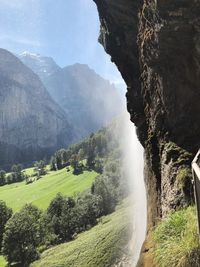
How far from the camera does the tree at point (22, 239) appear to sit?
3319 inches

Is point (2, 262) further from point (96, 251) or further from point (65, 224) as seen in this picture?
point (96, 251)

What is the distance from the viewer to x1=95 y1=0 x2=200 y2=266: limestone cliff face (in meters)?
19.3

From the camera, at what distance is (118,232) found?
69812 mm

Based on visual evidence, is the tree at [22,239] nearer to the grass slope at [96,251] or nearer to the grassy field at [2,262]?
the grassy field at [2,262]

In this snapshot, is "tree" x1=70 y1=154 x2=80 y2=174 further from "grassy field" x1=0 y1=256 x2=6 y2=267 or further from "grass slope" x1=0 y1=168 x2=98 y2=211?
"grassy field" x1=0 y1=256 x2=6 y2=267

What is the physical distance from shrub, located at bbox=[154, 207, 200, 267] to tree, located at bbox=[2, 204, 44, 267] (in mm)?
71989

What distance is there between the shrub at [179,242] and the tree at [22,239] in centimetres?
7199

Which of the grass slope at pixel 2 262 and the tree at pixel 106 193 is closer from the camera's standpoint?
the grass slope at pixel 2 262

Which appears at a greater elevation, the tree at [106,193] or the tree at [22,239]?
the tree at [106,193]

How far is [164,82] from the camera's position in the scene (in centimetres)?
2250

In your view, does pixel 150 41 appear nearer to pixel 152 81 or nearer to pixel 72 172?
pixel 152 81

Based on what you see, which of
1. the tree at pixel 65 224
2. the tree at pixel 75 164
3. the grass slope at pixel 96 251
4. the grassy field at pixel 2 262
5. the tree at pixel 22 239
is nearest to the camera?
the grass slope at pixel 96 251

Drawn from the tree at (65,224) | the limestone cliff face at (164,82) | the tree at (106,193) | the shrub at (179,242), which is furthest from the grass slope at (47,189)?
the shrub at (179,242)

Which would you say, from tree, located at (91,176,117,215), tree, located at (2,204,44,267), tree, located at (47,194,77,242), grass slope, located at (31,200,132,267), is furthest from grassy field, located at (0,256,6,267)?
tree, located at (91,176,117,215)
